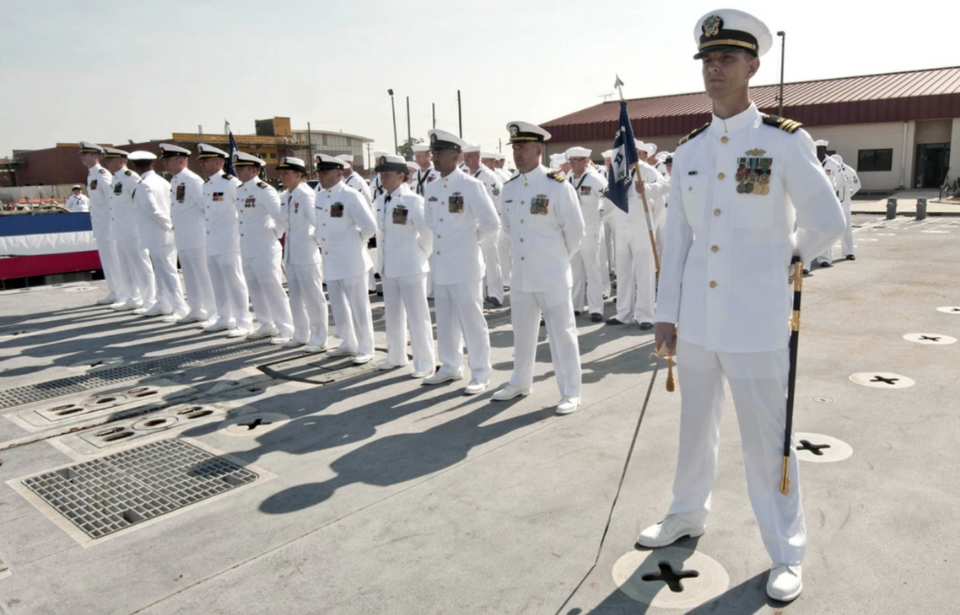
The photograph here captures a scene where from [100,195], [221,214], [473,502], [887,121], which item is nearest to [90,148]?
[100,195]

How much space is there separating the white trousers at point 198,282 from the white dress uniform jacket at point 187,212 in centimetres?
13

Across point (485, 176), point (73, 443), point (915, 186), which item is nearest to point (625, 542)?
point (73, 443)

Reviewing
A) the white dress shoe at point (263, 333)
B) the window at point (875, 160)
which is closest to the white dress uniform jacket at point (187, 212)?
the white dress shoe at point (263, 333)

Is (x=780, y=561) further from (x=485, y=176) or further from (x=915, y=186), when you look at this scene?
(x=915, y=186)

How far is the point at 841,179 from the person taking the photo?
12602mm

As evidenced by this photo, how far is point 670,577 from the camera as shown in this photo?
3.11 meters

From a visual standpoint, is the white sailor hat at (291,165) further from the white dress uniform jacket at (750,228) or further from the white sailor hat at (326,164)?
the white dress uniform jacket at (750,228)

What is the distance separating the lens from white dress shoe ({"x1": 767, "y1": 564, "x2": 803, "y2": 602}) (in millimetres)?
2857

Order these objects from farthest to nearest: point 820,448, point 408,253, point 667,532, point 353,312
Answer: point 353,312
point 408,253
point 820,448
point 667,532

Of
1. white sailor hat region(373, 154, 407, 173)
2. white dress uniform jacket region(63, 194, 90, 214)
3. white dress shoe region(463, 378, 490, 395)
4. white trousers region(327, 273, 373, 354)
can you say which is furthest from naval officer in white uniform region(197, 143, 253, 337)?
white dress uniform jacket region(63, 194, 90, 214)

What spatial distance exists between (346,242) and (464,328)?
1.78 m

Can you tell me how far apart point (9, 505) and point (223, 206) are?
5.29m

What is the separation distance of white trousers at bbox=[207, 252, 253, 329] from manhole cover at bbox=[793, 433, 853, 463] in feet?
22.3

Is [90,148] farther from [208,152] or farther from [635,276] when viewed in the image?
[635,276]
